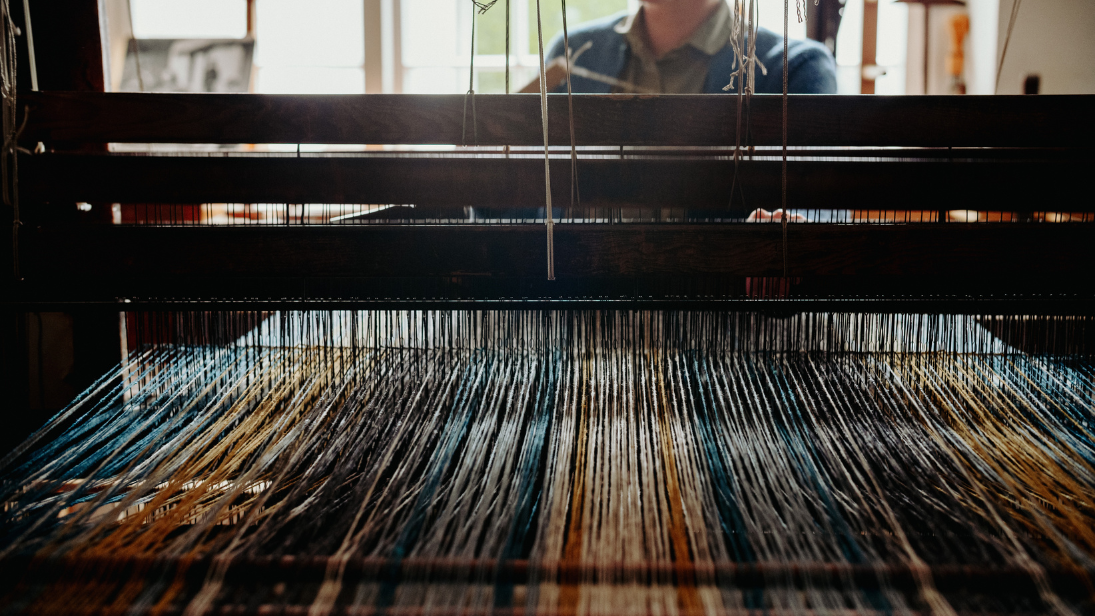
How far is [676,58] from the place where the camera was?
2.40 meters

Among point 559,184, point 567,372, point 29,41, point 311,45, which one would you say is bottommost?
point 567,372

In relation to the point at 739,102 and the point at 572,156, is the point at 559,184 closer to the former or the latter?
the point at 572,156

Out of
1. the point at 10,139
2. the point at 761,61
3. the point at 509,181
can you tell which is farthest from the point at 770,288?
the point at 761,61

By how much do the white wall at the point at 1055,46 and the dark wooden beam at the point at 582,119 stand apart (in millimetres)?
3701

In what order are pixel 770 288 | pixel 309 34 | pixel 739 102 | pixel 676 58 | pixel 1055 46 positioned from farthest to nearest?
pixel 309 34 → pixel 1055 46 → pixel 676 58 → pixel 770 288 → pixel 739 102

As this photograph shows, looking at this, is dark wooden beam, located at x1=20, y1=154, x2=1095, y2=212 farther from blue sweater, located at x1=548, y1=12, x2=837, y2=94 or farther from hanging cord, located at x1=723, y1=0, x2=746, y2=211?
blue sweater, located at x1=548, y1=12, x2=837, y2=94

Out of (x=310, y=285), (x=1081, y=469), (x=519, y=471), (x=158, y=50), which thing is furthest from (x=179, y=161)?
(x=158, y=50)

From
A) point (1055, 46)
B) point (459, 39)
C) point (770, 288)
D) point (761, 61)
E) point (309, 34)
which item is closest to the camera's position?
point (770, 288)

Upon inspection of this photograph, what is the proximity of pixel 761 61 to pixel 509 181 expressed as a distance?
1.66m

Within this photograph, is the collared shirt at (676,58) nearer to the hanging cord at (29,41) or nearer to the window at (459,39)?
the hanging cord at (29,41)

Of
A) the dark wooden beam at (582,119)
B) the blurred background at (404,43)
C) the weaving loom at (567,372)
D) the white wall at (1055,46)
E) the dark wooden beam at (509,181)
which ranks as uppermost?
the blurred background at (404,43)

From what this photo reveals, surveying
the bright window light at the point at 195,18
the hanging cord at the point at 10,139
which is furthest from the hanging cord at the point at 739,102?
the bright window light at the point at 195,18

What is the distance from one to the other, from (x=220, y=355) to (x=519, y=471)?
0.62 meters

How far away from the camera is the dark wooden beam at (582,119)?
36.1 inches
